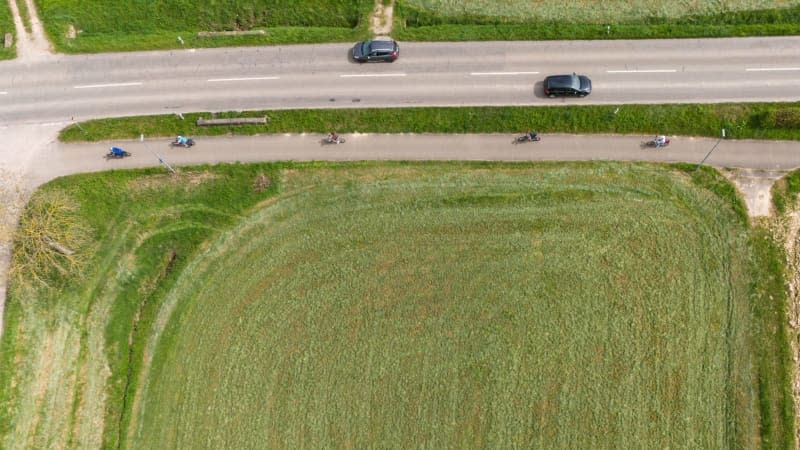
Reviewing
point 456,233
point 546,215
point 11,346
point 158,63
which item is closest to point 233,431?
point 11,346

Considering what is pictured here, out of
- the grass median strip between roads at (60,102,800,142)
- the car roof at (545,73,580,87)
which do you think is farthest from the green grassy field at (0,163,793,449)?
the car roof at (545,73,580,87)

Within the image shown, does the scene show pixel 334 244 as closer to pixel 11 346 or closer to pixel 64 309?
pixel 64 309

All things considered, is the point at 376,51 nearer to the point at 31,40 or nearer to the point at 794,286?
the point at 31,40

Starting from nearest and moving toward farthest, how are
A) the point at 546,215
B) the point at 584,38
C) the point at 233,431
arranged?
1. the point at 233,431
2. the point at 546,215
3. the point at 584,38

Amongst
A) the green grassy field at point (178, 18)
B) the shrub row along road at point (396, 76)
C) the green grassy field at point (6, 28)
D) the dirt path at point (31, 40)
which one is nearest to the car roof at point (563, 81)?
the shrub row along road at point (396, 76)

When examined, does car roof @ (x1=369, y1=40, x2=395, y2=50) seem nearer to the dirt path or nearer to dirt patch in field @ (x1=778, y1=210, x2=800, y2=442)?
the dirt path

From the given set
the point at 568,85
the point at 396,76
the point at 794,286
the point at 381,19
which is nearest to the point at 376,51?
the point at 396,76
